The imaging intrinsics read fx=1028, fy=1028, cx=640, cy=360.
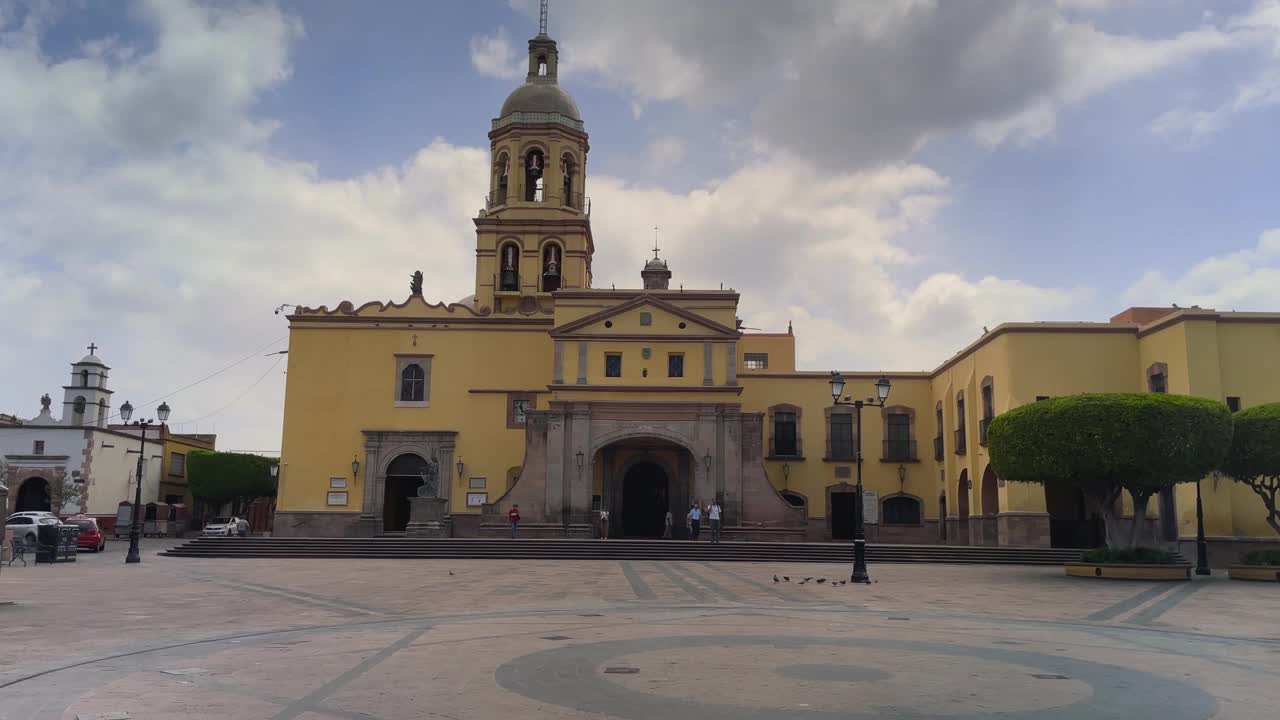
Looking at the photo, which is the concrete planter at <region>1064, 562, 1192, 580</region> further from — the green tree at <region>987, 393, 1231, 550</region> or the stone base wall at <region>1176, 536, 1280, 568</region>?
the stone base wall at <region>1176, 536, 1280, 568</region>

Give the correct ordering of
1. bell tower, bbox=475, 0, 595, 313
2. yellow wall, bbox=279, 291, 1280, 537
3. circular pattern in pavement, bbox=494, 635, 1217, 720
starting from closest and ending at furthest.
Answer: circular pattern in pavement, bbox=494, 635, 1217, 720 → yellow wall, bbox=279, 291, 1280, 537 → bell tower, bbox=475, 0, 595, 313

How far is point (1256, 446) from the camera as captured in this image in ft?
84.7

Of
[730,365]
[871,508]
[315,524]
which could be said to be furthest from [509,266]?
[871,508]

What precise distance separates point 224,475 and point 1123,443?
4909cm

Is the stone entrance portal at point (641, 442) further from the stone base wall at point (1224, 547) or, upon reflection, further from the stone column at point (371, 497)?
the stone base wall at point (1224, 547)

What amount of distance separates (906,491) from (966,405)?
19.6ft

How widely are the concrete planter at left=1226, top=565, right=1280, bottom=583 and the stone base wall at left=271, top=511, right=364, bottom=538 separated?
30.3 metres

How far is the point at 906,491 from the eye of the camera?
4234cm

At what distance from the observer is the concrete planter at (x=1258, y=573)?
23.4 meters

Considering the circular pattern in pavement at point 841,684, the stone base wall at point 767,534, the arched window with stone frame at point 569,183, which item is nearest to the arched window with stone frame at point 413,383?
the arched window with stone frame at point 569,183

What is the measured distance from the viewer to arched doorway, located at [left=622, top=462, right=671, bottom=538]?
40406mm

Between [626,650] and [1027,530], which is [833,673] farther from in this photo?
[1027,530]

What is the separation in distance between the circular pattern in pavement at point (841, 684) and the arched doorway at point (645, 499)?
28.5m

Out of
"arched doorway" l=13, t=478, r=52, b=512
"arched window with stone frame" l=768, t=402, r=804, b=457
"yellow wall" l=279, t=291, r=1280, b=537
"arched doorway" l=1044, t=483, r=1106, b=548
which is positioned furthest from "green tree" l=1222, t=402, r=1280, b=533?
"arched doorway" l=13, t=478, r=52, b=512
